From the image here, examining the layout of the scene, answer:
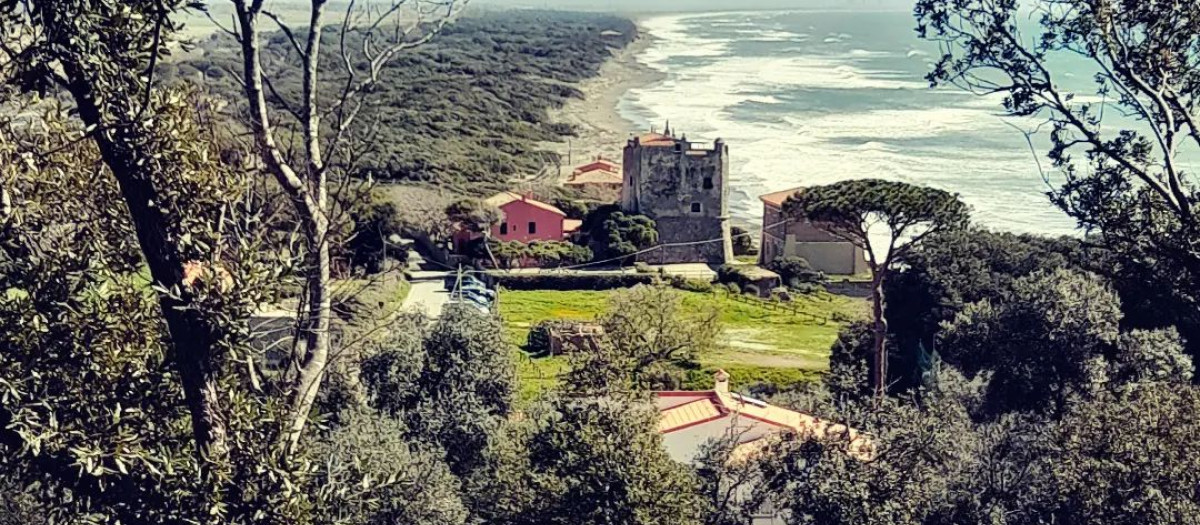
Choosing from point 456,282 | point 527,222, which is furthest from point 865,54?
point 456,282

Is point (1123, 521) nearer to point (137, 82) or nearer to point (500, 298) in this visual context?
point (137, 82)

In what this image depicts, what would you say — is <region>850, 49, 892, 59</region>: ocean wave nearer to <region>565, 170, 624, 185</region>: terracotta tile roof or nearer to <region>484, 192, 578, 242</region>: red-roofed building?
<region>565, 170, 624, 185</region>: terracotta tile roof

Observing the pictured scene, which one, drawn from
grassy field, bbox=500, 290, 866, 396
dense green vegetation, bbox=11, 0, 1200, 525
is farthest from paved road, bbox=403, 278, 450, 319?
dense green vegetation, bbox=11, 0, 1200, 525

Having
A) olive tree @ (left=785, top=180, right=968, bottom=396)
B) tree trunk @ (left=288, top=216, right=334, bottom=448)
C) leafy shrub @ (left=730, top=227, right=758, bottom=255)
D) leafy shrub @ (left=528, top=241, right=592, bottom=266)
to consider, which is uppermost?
tree trunk @ (left=288, top=216, right=334, bottom=448)

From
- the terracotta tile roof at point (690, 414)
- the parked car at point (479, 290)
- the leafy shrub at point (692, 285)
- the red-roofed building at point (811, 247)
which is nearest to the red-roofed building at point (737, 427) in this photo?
the terracotta tile roof at point (690, 414)

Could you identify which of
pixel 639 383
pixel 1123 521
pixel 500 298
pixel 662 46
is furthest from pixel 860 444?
pixel 662 46

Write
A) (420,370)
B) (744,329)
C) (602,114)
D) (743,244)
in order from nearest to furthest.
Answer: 1. (420,370)
2. (744,329)
3. (743,244)
4. (602,114)

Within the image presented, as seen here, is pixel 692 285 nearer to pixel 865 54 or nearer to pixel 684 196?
pixel 684 196
